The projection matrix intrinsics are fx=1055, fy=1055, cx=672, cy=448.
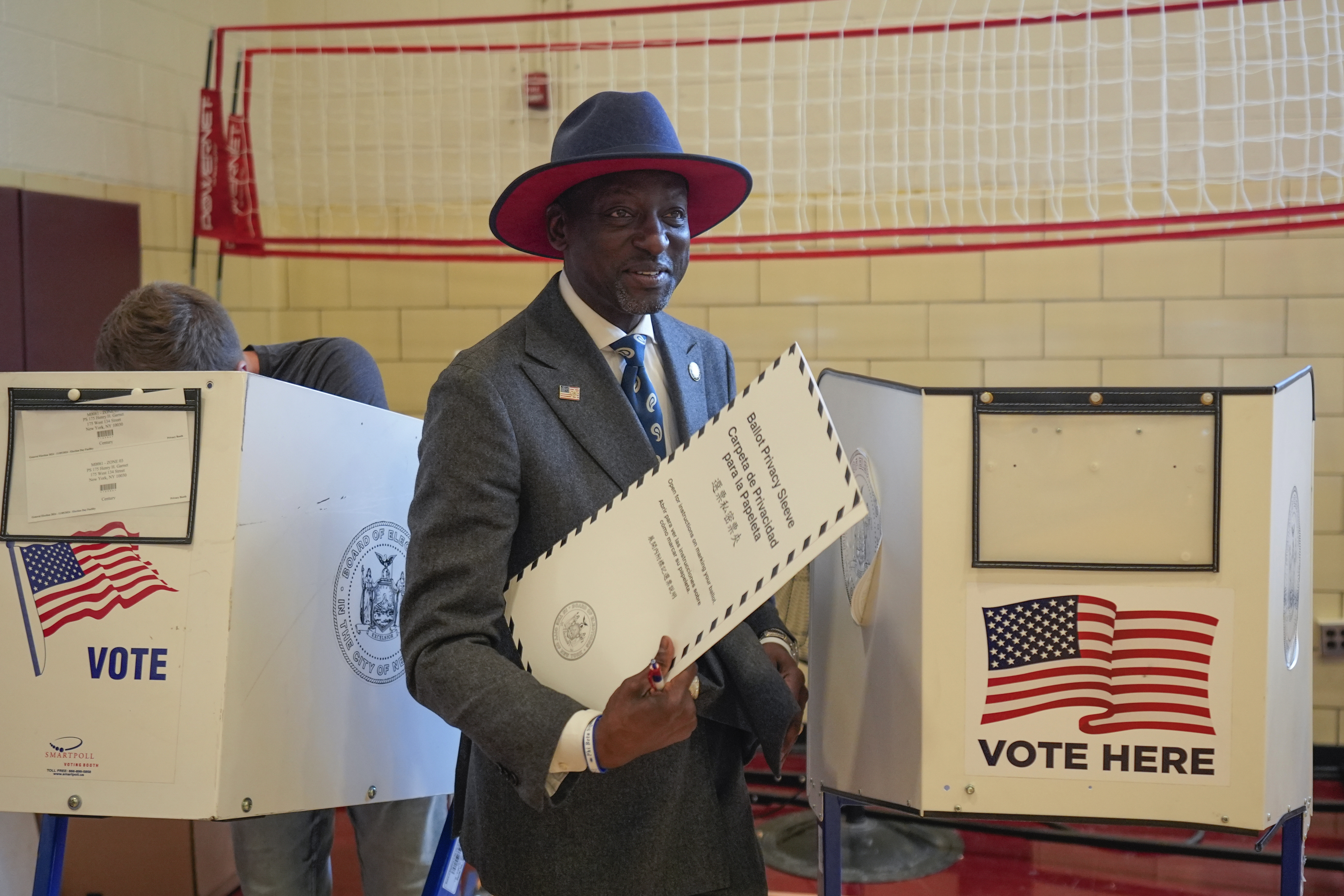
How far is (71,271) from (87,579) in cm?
192

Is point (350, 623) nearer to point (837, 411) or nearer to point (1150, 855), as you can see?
point (837, 411)

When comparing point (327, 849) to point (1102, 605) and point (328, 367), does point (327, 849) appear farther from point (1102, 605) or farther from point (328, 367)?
point (1102, 605)

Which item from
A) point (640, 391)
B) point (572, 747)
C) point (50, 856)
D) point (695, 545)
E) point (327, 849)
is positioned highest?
point (640, 391)

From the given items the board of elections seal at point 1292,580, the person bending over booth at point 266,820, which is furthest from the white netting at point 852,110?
the board of elections seal at point 1292,580

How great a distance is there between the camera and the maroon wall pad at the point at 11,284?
109 inches

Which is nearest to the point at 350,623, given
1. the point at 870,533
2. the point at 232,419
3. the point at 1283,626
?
the point at 232,419

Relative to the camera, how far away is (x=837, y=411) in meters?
1.63

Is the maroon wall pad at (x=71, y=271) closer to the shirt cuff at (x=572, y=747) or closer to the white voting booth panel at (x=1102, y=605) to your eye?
the shirt cuff at (x=572, y=747)

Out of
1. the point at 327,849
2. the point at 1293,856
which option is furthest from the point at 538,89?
the point at 1293,856

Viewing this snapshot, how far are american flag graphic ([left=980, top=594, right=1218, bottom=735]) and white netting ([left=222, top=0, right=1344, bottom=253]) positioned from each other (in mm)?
1809

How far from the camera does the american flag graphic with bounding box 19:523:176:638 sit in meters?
1.41

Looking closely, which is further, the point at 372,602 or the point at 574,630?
the point at 372,602

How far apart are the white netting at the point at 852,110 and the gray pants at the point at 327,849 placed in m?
1.90

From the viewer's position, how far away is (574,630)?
1220 mm
